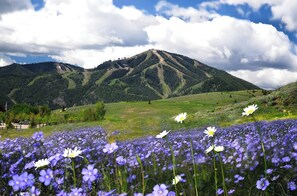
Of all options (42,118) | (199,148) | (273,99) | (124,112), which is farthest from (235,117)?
(124,112)

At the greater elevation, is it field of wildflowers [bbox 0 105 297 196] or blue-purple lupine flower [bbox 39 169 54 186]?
blue-purple lupine flower [bbox 39 169 54 186]

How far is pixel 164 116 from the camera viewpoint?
346ft

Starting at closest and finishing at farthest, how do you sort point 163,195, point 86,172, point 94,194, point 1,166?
point 163,195 → point 86,172 → point 94,194 → point 1,166

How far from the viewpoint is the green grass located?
3416 cm

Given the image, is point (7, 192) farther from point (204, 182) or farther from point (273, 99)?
point (273, 99)

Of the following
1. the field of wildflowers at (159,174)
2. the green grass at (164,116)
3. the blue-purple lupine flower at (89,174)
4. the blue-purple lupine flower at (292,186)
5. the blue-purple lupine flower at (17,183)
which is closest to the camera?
the blue-purple lupine flower at (17,183)

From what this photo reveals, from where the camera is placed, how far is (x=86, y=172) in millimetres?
3617

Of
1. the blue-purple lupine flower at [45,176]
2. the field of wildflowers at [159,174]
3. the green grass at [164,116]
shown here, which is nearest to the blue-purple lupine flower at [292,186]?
the field of wildflowers at [159,174]

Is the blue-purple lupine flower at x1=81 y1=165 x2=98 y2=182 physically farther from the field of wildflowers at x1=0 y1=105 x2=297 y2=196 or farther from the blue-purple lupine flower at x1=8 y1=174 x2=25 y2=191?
the blue-purple lupine flower at x1=8 y1=174 x2=25 y2=191

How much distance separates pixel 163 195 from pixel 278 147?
13.5 ft

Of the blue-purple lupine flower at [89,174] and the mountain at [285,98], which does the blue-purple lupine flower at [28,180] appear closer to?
the blue-purple lupine flower at [89,174]

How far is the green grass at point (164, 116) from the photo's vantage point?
34156 millimetres

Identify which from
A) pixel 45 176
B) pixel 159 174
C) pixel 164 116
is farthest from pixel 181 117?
pixel 164 116

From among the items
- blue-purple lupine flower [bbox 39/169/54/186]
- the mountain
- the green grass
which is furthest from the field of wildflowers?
the mountain
